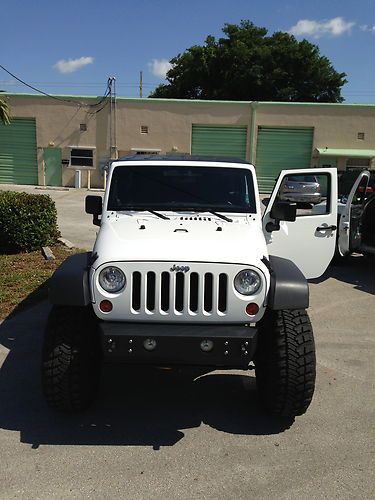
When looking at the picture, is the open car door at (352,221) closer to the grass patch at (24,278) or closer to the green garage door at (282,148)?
the grass patch at (24,278)

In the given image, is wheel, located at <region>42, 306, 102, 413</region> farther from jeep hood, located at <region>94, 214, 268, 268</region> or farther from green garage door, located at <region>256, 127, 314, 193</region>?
green garage door, located at <region>256, 127, 314, 193</region>

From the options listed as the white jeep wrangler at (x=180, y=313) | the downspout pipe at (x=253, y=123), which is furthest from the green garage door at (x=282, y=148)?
the white jeep wrangler at (x=180, y=313)

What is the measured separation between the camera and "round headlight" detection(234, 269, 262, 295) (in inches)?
131

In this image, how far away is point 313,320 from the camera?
5.98 metres

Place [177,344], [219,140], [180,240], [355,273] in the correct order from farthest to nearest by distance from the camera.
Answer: [219,140], [355,273], [180,240], [177,344]

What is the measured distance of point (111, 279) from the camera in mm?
3350

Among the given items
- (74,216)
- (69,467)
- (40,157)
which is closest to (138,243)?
(69,467)

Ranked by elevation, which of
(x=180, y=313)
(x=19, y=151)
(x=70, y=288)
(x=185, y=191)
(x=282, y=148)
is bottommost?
(x=180, y=313)

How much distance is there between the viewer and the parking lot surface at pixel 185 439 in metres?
2.88

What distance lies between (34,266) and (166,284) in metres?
5.08

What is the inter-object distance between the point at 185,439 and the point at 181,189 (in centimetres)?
217

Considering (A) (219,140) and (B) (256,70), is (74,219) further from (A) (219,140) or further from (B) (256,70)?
(B) (256,70)

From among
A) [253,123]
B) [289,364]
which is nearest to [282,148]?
[253,123]

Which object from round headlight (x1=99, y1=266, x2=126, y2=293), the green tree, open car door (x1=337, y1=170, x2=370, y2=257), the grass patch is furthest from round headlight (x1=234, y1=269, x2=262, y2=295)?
the green tree
